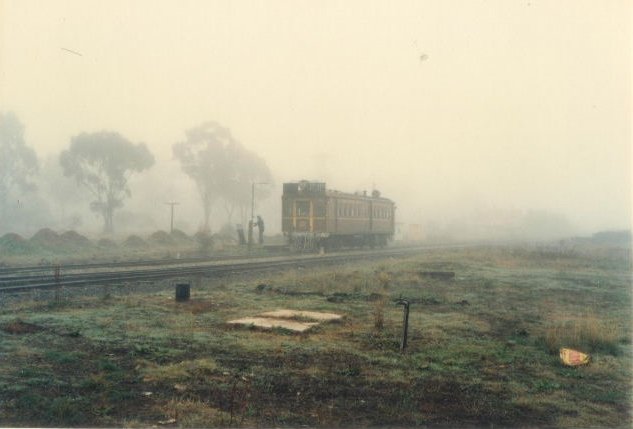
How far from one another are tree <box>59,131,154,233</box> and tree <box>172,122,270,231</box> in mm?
5008

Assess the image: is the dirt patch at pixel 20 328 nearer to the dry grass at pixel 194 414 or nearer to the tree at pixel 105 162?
the dry grass at pixel 194 414

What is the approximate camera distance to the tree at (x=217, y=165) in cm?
5778

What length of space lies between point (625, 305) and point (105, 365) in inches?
456

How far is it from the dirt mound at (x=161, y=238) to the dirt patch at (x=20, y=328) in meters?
26.9

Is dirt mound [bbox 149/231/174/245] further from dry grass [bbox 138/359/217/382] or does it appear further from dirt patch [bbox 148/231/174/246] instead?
dry grass [bbox 138/359/217/382]

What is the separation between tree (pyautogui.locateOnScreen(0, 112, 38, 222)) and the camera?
171 ft

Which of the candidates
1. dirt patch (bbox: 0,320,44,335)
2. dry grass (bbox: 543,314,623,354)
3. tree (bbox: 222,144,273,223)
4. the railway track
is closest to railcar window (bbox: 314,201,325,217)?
the railway track

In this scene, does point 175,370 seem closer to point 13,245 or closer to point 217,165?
point 13,245

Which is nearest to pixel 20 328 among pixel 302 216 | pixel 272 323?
pixel 272 323

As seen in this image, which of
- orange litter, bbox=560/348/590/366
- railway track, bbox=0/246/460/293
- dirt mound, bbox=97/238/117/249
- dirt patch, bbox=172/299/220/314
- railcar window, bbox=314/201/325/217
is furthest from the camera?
dirt mound, bbox=97/238/117/249

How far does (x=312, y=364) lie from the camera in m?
6.95

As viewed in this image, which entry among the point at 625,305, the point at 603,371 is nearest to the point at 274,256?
the point at 625,305

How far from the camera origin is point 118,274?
17406 mm

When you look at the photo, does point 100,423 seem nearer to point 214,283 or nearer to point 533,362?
point 533,362
